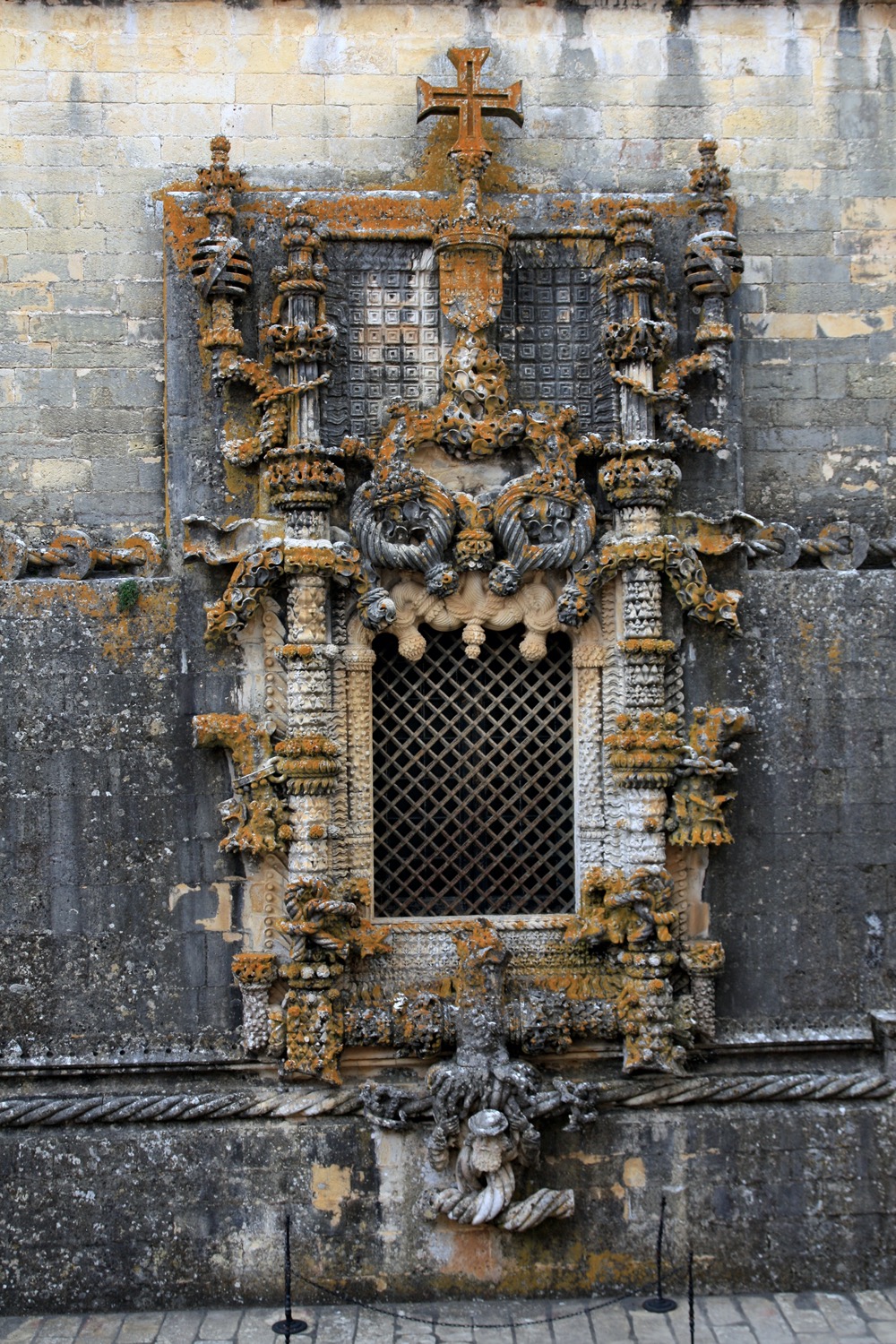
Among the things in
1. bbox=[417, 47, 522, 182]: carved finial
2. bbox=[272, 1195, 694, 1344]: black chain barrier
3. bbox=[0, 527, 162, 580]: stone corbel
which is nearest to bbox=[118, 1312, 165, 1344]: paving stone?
bbox=[272, 1195, 694, 1344]: black chain barrier

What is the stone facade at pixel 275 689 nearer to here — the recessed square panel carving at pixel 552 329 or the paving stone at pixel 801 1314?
the paving stone at pixel 801 1314

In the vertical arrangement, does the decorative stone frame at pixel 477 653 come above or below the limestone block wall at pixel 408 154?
below

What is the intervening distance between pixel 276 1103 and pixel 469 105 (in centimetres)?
568

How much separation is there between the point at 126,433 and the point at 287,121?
204cm

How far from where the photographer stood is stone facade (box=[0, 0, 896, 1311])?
752 cm

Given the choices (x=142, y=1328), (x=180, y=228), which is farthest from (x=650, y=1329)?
(x=180, y=228)

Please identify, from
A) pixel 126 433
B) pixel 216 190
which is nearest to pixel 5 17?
pixel 216 190

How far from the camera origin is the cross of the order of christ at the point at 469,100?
305 inches

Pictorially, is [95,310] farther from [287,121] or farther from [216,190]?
[287,121]

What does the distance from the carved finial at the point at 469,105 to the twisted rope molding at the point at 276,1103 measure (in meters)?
5.17

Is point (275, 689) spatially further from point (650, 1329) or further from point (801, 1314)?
point (801, 1314)

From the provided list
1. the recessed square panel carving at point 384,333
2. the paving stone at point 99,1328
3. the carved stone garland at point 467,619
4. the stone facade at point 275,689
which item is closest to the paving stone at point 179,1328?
the stone facade at point 275,689

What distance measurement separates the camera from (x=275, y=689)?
301 inches

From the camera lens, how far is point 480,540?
769 cm
